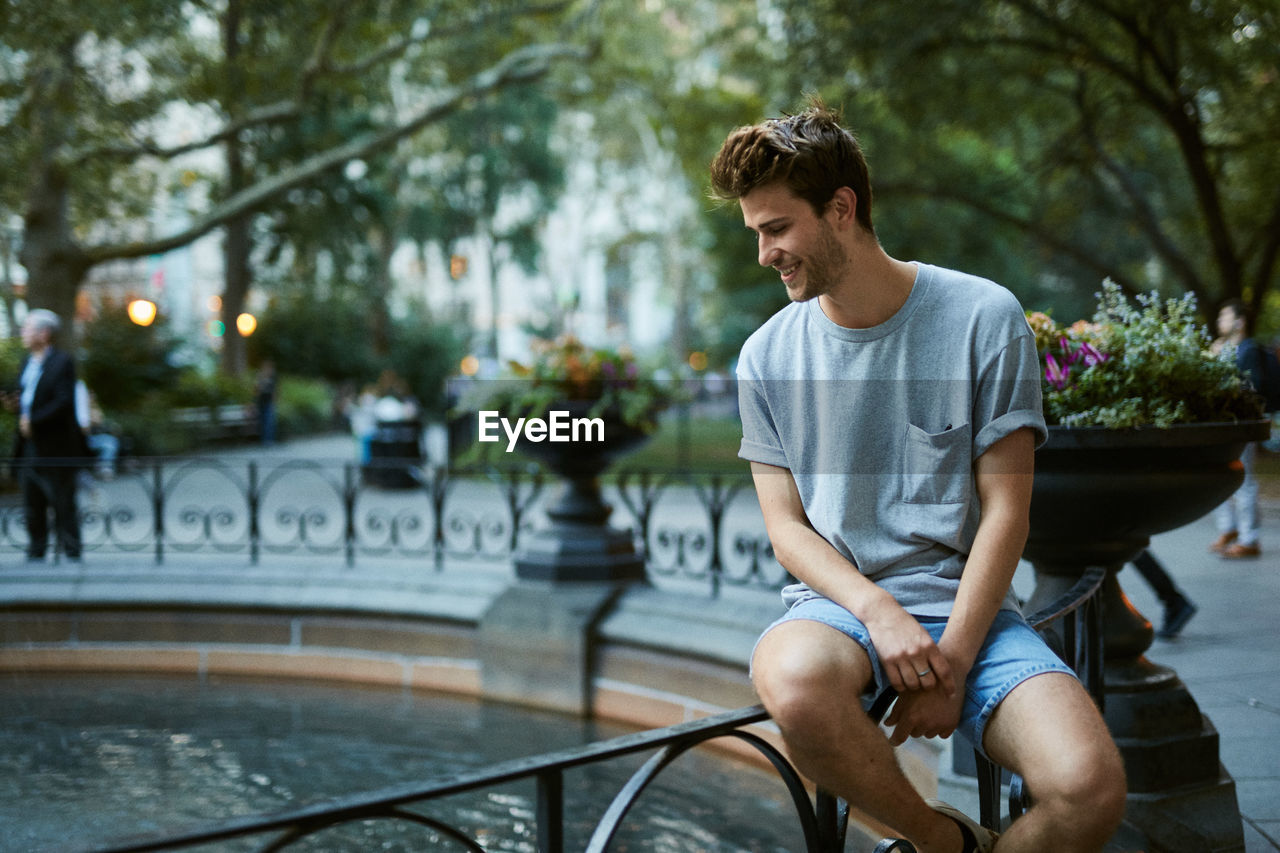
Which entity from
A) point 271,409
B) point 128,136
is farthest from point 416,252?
point 128,136

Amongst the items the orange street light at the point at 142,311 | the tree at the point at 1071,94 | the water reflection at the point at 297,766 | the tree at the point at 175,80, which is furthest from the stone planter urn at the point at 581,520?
the orange street light at the point at 142,311

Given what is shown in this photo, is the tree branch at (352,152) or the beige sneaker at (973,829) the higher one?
the tree branch at (352,152)

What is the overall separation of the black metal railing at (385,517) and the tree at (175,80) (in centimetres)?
411

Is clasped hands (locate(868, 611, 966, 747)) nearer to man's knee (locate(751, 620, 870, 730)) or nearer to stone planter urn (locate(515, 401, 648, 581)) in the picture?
man's knee (locate(751, 620, 870, 730))

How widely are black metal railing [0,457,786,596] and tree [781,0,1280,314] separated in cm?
556

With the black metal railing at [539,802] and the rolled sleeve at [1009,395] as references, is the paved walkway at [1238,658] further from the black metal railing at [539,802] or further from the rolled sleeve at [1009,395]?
the black metal railing at [539,802]

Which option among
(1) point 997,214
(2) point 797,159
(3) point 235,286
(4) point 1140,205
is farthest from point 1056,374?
(3) point 235,286

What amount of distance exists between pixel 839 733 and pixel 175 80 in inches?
626

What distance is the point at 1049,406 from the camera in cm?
299

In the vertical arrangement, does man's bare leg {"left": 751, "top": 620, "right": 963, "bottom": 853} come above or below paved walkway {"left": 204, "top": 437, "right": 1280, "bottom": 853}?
above

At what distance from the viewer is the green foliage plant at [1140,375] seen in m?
2.92

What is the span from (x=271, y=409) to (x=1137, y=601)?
20856 mm

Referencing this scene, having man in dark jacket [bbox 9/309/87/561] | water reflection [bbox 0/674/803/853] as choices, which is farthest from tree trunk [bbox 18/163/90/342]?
water reflection [bbox 0/674/803/853]

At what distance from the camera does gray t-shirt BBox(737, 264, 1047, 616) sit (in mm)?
2125
